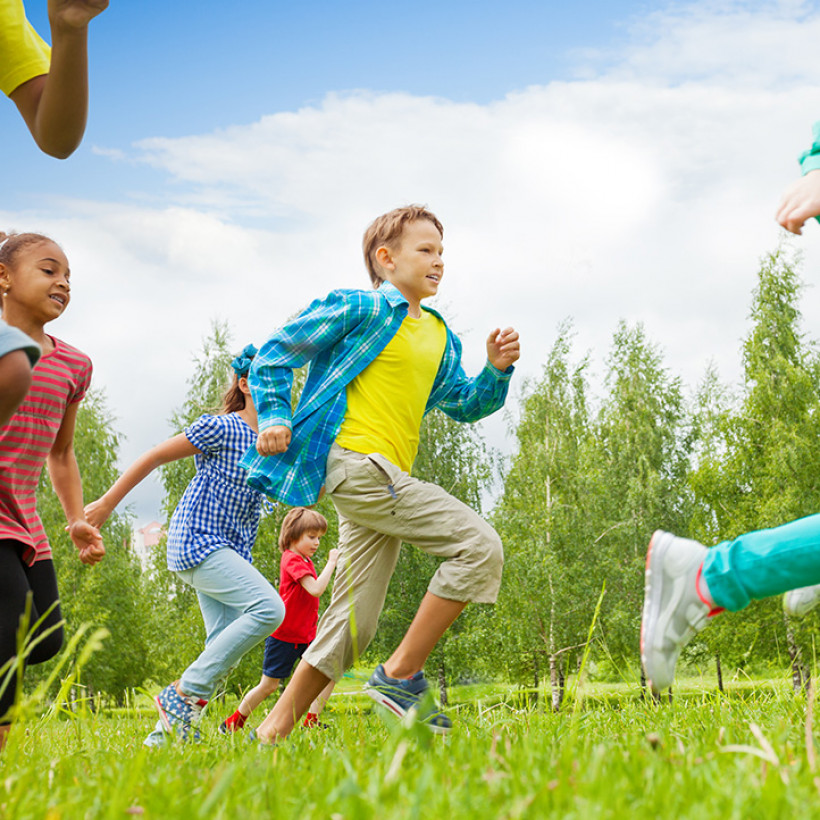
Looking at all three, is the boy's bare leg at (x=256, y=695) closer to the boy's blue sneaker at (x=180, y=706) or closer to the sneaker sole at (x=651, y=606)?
the boy's blue sneaker at (x=180, y=706)

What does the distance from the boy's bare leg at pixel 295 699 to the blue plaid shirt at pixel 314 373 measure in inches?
27.3

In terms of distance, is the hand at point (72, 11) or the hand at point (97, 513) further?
the hand at point (97, 513)

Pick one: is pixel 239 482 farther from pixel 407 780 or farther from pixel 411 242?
pixel 407 780

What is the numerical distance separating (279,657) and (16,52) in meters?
5.32

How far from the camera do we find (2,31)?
8.99 feet

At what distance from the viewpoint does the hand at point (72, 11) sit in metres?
2.34

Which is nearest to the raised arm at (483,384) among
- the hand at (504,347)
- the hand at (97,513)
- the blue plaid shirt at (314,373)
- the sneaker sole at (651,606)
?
the hand at (504,347)

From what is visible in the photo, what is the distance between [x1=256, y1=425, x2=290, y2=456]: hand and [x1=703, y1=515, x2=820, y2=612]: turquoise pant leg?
1.70 metres

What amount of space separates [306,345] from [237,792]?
2325mm

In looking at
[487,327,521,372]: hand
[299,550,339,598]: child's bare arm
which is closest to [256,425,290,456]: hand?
[487,327,521,372]: hand

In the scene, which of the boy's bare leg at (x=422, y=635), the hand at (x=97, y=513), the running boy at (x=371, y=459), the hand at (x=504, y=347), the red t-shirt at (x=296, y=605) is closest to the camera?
the boy's bare leg at (x=422, y=635)

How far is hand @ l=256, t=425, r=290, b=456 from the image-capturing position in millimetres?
3508

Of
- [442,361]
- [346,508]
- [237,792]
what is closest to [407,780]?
[237,792]

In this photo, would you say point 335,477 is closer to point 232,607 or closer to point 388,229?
point 388,229
